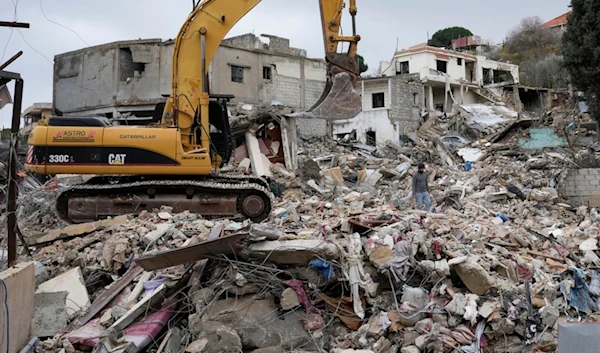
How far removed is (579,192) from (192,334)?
1065 cm

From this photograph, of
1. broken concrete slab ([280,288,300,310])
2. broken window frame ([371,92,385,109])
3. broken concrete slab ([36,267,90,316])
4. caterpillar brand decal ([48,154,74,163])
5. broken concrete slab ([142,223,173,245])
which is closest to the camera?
broken concrete slab ([280,288,300,310])

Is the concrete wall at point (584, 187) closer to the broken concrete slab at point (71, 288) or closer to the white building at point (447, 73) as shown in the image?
the broken concrete slab at point (71, 288)

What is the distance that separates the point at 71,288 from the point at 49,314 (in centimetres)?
51

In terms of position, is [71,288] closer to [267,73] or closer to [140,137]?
[140,137]

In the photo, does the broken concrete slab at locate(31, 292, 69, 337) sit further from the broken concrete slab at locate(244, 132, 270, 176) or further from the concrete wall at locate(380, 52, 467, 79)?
the concrete wall at locate(380, 52, 467, 79)

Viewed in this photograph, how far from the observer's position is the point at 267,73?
26641mm

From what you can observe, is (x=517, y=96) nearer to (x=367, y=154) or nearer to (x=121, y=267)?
(x=367, y=154)

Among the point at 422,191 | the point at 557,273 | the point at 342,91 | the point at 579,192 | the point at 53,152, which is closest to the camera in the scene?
the point at 557,273

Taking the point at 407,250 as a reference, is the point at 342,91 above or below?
above

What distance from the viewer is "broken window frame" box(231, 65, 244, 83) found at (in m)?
24.8

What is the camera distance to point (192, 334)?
4887 millimetres

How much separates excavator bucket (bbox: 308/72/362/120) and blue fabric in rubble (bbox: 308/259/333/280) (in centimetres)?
455

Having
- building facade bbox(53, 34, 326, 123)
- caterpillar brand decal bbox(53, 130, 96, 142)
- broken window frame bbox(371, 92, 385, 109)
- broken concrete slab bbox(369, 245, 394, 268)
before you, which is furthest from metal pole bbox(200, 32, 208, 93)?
broken window frame bbox(371, 92, 385, 109)

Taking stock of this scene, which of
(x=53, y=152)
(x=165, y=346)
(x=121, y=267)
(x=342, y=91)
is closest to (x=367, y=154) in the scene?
(x=342, y=91)
